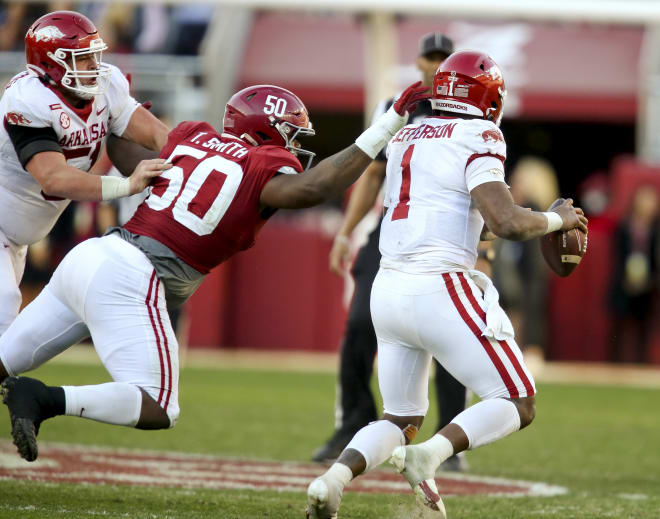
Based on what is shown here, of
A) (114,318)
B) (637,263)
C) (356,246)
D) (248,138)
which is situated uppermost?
(248,138)

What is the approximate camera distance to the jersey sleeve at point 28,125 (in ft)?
15.5

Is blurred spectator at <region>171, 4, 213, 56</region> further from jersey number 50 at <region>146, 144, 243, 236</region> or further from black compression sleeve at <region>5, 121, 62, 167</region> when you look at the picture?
jersey number 50 at <region>146, 144, 243, 236</region>

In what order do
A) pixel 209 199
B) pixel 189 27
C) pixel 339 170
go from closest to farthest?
pixel 339 170 < pixel 209 199 < pixel 189 27

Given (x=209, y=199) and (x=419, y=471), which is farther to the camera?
(x=209, y=199)

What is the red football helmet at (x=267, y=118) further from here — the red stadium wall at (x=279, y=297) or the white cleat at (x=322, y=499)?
the red stadium wall at (x=279, y=297)

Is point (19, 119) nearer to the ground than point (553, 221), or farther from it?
farther from it

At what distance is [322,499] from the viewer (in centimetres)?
408

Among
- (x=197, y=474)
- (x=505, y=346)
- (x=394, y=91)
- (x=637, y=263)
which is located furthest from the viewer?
(x=394, y=91)

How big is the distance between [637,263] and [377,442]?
8.58 meters

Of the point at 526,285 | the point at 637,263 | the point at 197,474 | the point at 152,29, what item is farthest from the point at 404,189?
the point at 152,29

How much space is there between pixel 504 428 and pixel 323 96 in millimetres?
12094

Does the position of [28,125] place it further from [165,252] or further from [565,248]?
[565,248]

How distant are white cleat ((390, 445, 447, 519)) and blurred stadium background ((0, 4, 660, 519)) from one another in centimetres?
28

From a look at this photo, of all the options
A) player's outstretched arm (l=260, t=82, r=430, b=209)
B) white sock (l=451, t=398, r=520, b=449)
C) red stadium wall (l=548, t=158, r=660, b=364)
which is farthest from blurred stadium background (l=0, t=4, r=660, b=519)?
player's outstretched arm (l=260, t=82, r=430, b=209)
